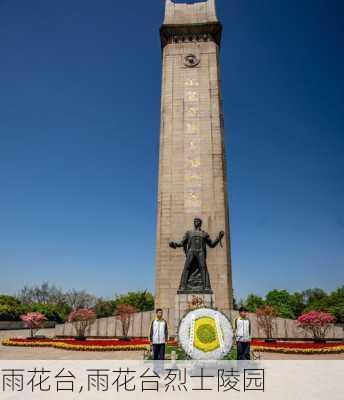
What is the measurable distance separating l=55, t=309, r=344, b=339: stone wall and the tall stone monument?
71.7 inches

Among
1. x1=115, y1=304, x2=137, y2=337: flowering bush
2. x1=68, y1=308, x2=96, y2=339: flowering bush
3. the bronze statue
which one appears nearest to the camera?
the bronze statue

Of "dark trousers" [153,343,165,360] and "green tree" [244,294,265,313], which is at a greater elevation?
"green tree" [244,294,265,313]

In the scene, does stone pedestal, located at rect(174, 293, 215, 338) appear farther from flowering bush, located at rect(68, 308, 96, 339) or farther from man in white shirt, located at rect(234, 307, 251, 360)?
flowering bush, located at rect(68, 308, 96, 339)

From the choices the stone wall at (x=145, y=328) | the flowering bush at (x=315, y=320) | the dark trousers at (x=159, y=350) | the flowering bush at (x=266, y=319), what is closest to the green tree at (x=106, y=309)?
the stone wall at (x=145, y=328)

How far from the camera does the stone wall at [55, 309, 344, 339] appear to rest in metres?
22.0

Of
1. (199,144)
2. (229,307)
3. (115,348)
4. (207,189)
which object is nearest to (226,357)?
(115,348)

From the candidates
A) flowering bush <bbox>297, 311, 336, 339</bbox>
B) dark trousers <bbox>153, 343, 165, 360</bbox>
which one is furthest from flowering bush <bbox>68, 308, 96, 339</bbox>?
dark trousers <bbox>153, 343, 165, 360</bbox>

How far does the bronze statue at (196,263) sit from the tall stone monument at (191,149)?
13.6ft

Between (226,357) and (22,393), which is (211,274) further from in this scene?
(22,393)

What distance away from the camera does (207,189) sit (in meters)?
24.0

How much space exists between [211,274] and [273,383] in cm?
1419

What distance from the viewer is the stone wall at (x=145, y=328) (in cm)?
2197

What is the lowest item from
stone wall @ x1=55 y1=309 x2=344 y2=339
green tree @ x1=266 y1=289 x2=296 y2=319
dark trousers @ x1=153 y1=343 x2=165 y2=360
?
dark trousers @ x1=153 y1=343 x2=165 y2=360

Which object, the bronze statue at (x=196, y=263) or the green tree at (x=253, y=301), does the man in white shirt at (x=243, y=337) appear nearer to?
the bronze statue at (x=196, y=263)
